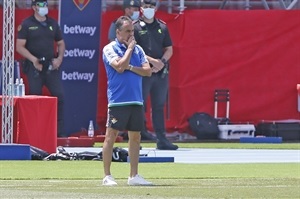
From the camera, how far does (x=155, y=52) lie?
21562 millimetres

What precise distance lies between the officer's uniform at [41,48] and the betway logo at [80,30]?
1.36m

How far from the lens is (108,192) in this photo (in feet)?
44.5

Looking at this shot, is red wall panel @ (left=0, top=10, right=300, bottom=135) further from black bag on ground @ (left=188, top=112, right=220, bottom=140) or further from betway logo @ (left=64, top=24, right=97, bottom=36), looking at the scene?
betway logo @ (left=64, top=24, right=97, bottom=36)

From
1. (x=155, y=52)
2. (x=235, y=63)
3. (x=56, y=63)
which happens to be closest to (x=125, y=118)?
(x=155, y=52)

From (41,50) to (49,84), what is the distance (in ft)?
2.31

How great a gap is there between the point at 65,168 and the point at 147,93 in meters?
4.87

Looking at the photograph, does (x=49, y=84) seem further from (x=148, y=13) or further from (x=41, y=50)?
(x=148, y=13)

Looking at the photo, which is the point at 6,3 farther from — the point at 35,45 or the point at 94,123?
the point at 94,123

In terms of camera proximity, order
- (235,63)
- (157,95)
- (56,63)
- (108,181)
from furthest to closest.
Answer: (235,63)
(56,63)
(157,95)
(108,181)

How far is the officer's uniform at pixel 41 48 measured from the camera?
23688 millimetres

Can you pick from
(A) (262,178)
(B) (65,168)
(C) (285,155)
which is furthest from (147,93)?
(A) (262,178)

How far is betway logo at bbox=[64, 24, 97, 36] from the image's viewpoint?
25.4 meters

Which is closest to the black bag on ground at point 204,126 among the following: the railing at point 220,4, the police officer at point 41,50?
the railing at point 220,4

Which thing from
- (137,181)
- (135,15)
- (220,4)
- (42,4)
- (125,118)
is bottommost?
(137,181)
